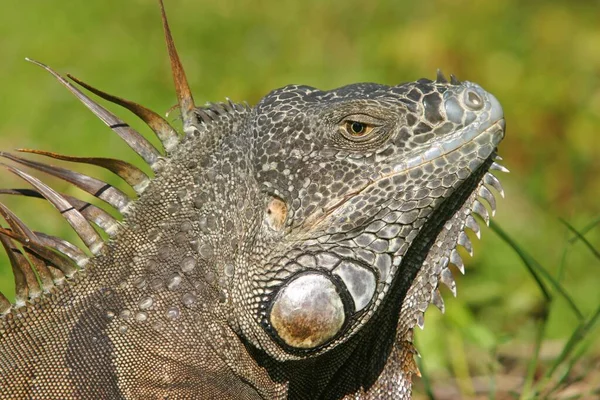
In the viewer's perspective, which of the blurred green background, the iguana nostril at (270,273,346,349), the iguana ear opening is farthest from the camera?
the blurred green background

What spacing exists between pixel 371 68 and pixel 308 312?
7.04 meters

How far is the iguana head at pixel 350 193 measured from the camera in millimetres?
3285

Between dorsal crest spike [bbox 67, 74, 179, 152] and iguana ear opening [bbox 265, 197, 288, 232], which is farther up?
dorsal crest spike [bbox 67, 74, 179, 152]

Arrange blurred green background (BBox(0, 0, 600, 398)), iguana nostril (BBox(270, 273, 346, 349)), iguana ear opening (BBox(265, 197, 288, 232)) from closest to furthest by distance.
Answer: iguana nostril (BBox(270, 273, 346, 349)), iguana ear opening (BBox(265, 197, 288, 232)), blurred green background (BBox(0, 0, 600, 398))

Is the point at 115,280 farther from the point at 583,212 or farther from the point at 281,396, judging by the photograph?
the point at 583,212

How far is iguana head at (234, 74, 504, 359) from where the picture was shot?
3285 millimetres

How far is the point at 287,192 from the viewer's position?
3.41 meters

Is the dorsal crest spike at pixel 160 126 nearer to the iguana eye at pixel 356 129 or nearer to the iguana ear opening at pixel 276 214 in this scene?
the iguana ear opening at pixel 276 214

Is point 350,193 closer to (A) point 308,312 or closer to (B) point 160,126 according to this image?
(A) point 308,312

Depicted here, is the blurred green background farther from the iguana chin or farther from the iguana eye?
the iguana eye

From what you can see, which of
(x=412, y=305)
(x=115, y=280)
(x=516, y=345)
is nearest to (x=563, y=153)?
(x=516, y=345)

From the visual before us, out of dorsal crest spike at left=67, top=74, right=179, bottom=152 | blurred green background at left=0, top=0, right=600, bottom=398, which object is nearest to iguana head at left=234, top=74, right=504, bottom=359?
dorsal crest spike at left=67, top=74, right=179, bottom=152

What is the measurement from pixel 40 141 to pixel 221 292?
17.4 ft

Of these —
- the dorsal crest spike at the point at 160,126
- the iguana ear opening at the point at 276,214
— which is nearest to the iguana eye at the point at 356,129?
the iguana ear opening at the point at 276,214
